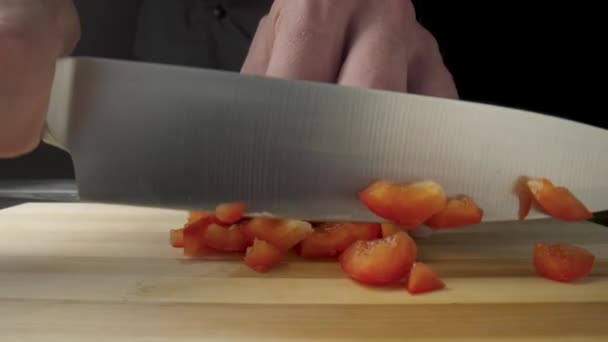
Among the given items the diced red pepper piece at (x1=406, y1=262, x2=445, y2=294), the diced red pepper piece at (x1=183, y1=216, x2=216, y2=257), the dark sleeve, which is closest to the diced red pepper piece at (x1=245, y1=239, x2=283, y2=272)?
the diced red pepper piece at (x1=183, y1=216, x2=216, y2=257)

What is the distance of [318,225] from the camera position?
4.01 ft

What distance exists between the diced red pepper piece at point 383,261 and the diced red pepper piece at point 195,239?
256 mm

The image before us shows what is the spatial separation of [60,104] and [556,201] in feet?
2.50

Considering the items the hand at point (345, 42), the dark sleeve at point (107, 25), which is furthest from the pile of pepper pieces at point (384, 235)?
the dark sleeve at point (107, 25)

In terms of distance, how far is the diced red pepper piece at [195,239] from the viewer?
118 centimetres

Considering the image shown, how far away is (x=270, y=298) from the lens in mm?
985

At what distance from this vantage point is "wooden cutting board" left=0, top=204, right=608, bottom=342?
88 cm

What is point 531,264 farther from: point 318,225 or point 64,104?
A: point 64,104

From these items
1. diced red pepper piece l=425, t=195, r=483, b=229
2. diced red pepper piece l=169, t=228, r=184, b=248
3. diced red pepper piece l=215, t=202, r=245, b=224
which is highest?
diced red pepper piece l=425, t=195, r=483, b=229

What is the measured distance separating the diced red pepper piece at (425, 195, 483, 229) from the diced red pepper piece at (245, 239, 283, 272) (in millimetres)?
241

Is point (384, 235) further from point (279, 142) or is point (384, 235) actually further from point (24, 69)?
point (24, 69)

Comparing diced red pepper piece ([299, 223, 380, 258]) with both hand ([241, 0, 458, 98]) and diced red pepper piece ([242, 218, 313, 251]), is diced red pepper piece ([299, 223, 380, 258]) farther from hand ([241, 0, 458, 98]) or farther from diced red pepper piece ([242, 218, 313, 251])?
hand ([241, 0, 458, 98])

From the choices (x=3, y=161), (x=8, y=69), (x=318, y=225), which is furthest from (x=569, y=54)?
(x=3, y=161)

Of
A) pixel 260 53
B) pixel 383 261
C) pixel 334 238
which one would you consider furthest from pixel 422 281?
pixel 260 53
